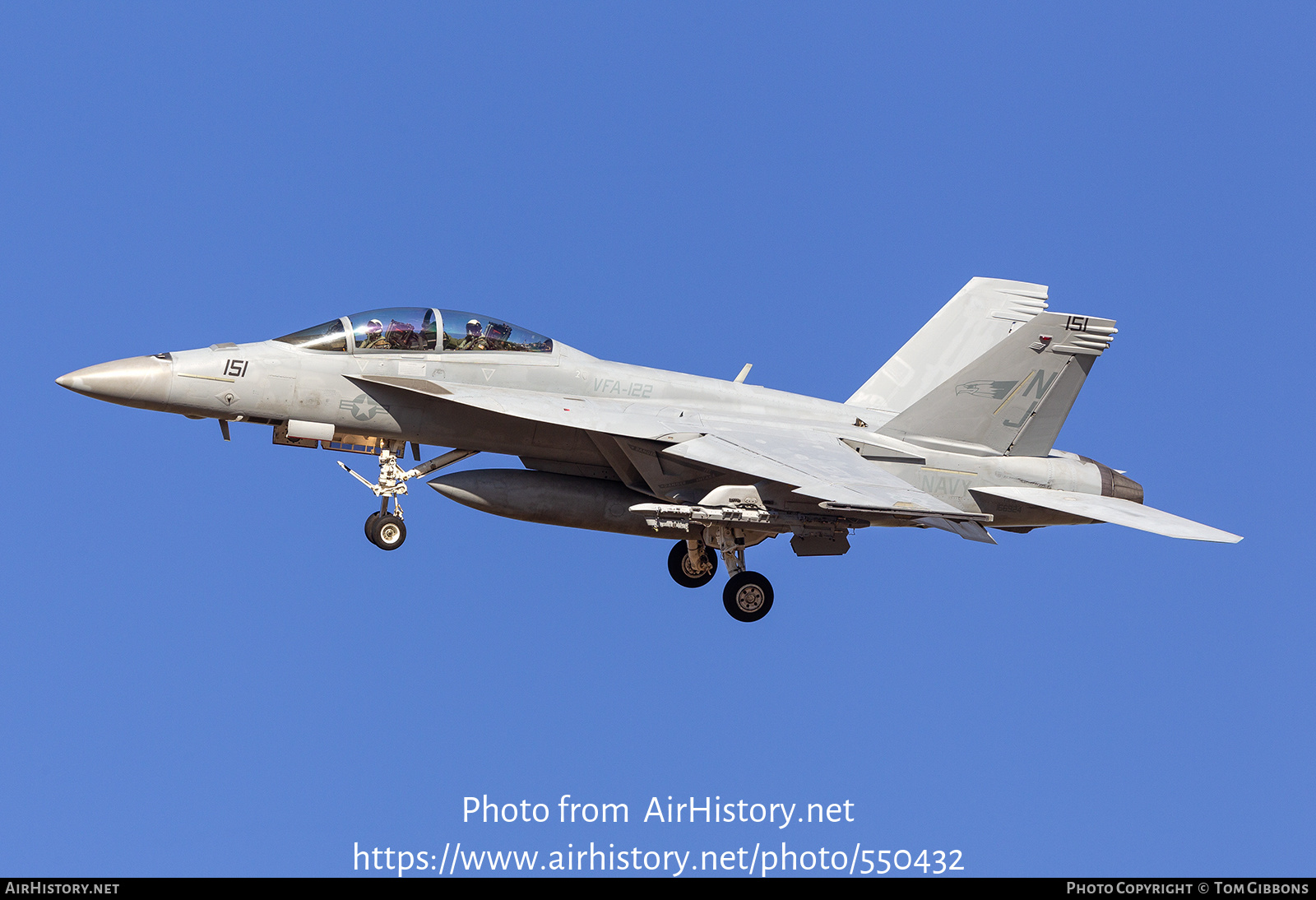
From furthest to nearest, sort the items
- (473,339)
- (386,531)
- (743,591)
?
(743,591)
(473,339)
(386,531)

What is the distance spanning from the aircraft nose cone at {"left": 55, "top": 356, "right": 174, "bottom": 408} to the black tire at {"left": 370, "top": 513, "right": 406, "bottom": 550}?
2662mm

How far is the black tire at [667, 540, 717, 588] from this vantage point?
18.5 meters

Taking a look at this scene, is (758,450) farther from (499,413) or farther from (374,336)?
(374,336)

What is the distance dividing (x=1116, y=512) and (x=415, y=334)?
8473 mm

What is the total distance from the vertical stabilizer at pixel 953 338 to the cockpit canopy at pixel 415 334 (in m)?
5.38

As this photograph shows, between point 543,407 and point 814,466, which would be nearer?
point 814,466

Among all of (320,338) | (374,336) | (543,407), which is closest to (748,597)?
(543,407)

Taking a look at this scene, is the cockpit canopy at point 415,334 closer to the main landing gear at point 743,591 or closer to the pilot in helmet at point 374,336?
the pilot in helmet at point 374,336

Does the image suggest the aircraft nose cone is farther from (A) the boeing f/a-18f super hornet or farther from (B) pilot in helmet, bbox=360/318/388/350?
(B) pilot in helmet, bbox=360/318/388/350

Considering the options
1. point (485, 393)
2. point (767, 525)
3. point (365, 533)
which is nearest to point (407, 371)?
point (485, 393)

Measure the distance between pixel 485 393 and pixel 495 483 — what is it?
3.69 feet

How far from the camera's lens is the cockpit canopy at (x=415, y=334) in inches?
631

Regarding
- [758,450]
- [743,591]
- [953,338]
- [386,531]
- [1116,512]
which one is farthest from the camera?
[953,338]

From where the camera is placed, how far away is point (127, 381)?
15188mm
